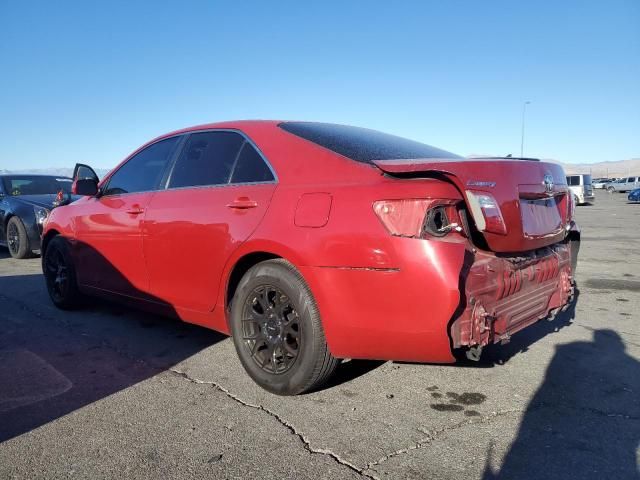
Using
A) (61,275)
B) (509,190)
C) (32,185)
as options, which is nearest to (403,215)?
(509,190)

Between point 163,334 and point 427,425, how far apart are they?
8.08 feet

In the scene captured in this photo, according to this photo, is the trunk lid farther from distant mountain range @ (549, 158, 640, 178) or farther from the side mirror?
distant mountain range @ (549, 158, 640, 178)

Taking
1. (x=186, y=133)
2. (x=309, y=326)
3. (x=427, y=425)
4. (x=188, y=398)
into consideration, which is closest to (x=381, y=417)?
(x=427, y=425)

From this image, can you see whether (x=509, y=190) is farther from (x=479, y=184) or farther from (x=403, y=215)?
(x=403, y=215)

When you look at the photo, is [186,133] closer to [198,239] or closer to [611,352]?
[198,239]

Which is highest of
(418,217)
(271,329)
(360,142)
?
(360,142)

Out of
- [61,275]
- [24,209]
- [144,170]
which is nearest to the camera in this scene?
[144,170]

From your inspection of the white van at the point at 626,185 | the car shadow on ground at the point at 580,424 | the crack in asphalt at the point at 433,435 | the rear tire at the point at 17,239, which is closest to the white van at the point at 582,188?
the rear tire at the point at 17,239

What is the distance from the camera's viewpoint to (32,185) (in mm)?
9203

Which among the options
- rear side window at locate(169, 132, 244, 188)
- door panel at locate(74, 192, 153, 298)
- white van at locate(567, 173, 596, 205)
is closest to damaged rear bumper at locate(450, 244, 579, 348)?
rear side window at locate(169, 132, 244, 188)

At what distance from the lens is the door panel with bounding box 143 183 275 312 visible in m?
3.03

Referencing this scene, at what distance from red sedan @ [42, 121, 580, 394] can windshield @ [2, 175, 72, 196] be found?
20.8 feet

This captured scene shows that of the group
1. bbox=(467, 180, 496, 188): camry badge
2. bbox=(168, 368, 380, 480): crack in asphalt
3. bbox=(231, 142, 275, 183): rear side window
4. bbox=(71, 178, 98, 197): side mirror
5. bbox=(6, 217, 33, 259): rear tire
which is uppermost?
bbox=(231, 142, 275, 183): rear side window

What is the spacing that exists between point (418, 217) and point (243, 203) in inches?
46.0
